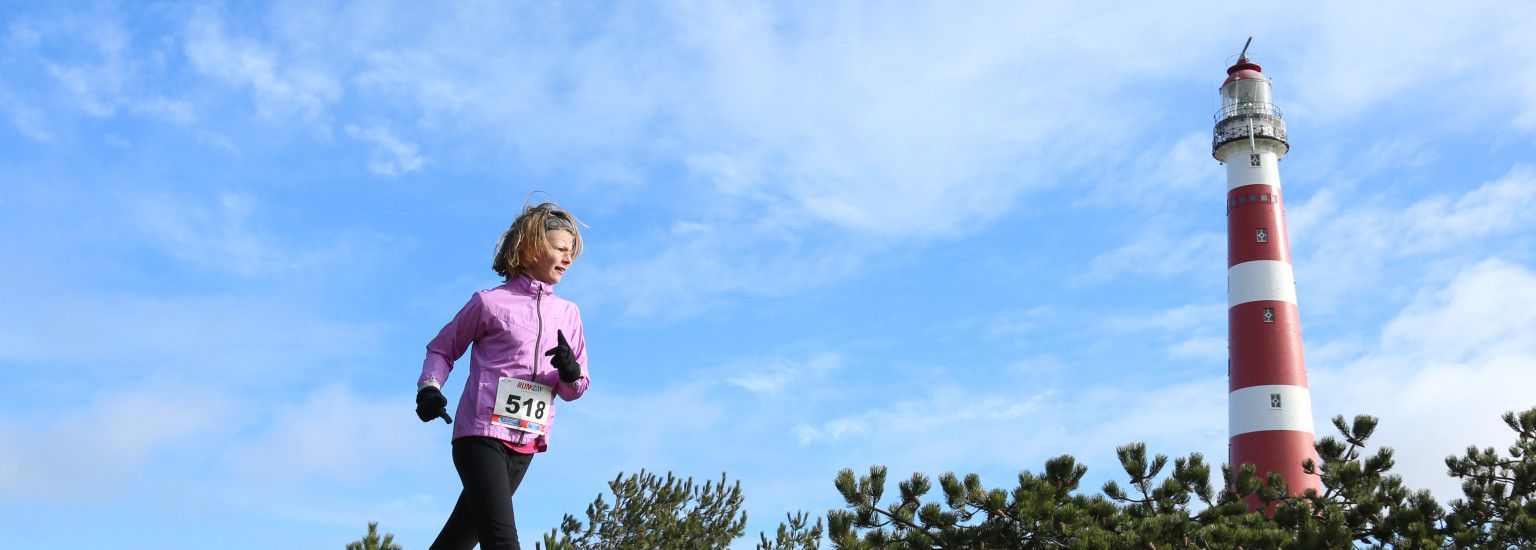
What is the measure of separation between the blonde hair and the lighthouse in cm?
2071

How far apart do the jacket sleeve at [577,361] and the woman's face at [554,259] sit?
5.2 inches

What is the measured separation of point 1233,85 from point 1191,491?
775 inches

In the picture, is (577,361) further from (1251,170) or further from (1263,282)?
(1251,170)

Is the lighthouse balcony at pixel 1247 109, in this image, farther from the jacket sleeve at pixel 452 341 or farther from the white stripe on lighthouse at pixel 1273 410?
the jacket sleeve at pixel 452 341

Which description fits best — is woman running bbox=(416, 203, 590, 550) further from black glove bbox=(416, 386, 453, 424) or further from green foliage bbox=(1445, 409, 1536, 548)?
green foliage bbox=(1445, 409, 1536, 548)

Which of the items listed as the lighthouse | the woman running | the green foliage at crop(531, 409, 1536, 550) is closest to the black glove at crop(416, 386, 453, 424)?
the woman running

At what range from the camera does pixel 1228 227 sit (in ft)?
84.9

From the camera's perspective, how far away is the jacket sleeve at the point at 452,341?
14.0ft

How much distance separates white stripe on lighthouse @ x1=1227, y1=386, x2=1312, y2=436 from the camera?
77.1 ft

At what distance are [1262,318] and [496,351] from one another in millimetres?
22387

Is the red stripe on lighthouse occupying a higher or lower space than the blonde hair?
higher

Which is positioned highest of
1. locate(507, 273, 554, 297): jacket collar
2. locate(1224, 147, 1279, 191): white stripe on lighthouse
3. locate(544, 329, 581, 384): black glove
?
locate(1224, 147, 1279, 191): white stripe on lighthouse

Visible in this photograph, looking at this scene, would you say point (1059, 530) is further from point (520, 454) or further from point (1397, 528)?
point (520, 454)

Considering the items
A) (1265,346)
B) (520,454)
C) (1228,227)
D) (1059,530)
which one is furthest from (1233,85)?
(520,454)
